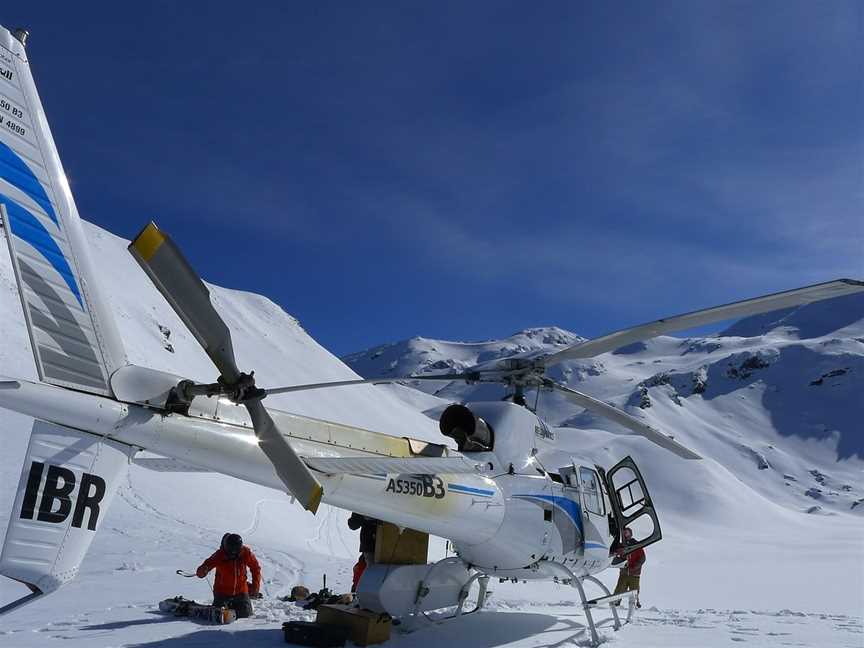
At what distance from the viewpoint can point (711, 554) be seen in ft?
102

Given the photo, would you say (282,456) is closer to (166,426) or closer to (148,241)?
(166,426)

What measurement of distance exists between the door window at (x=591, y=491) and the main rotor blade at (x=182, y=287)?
647 centimetres

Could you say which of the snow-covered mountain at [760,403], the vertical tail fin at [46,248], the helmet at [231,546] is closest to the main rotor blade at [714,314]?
the helmet at [231,546]

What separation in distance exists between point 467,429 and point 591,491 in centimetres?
288

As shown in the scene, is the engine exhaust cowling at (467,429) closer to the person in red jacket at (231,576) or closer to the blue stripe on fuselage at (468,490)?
the blue stripe on fuselage at (468,490)

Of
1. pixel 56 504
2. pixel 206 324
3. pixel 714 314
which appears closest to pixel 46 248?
pixel 206 324

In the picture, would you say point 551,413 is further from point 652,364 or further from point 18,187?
point 18,187

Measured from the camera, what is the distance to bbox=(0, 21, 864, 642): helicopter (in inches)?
187

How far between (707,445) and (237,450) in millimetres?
107402

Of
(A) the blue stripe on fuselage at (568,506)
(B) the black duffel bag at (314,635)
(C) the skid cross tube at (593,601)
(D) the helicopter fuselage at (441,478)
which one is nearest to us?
(D) the helicopter fuselage at (441,478)

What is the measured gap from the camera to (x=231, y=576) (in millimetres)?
8438

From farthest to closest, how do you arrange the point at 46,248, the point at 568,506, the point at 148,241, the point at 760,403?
the point at 760,403, the point at 568,506, the point at 46,248, the point at 148,241

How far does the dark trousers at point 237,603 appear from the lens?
327 inches

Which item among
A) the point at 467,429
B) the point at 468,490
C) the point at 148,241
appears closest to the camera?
the point at 148,241
